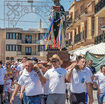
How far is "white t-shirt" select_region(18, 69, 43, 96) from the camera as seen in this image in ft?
24.4

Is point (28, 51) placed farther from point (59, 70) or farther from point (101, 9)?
point (59, 70)

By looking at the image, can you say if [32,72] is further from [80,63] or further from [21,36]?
[21,36]

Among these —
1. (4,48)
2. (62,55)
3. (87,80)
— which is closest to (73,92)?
(87,80)

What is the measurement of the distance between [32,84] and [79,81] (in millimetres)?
1073

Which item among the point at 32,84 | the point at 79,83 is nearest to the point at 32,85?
the point at 32,84

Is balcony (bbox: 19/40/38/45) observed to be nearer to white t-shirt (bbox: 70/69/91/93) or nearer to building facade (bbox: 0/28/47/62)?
building facade (bbox: 0/28/47/62)

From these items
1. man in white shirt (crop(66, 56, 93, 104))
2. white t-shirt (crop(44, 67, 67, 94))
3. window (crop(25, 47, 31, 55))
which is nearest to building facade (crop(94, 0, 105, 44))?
man in white shirt (crop(66, 56, 93, 104))

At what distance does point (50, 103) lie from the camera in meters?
7.44

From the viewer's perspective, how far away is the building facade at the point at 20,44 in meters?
70.8

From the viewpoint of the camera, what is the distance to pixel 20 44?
241 ft

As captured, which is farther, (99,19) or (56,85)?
(99,19)

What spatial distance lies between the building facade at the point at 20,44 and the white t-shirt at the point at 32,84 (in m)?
61.4

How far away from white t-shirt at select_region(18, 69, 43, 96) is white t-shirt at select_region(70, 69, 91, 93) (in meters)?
0.76

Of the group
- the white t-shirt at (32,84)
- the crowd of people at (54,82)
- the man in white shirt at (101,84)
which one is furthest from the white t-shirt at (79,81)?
the man in white shirt at (101,84)
